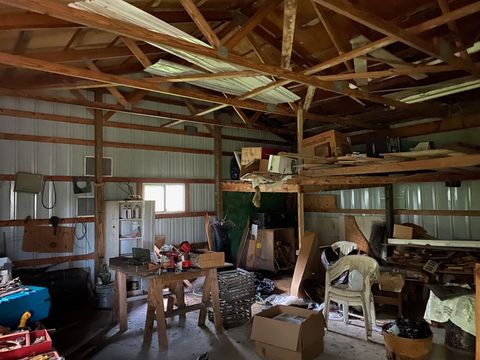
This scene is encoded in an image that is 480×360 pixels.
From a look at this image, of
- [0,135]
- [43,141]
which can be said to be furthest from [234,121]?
[0,135]

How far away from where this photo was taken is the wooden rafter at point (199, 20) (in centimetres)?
280

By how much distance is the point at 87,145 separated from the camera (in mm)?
6137

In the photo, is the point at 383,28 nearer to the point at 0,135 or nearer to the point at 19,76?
the point at 19,76

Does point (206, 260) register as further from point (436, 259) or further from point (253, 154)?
point (436, 259)

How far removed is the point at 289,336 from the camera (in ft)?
11.5

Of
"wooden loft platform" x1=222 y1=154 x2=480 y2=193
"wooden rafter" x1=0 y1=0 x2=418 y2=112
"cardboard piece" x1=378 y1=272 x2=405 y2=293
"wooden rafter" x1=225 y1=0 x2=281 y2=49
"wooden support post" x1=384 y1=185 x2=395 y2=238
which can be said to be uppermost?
"wooden rafter" x1=225 y1=0 x2=281 y2=49

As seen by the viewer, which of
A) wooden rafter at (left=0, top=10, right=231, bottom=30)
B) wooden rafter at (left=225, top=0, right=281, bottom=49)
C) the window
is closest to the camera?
wooden rafter at (left=0, top=10, right=231, bottom=30)

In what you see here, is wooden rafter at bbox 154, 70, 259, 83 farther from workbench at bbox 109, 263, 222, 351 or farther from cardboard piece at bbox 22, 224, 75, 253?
cardboard piece at bbox 22, 224, 75, 253

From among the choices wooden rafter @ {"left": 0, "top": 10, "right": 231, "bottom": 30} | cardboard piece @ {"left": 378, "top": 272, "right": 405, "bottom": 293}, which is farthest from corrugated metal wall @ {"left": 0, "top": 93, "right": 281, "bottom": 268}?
cardboard piece @ {"left": 378, "top": 272, "right": 405, "bottom": 293}

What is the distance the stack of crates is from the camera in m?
4.63

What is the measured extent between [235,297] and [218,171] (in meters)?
3.57

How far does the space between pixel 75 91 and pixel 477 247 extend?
6953 millimetres

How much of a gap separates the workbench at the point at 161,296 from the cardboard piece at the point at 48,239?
175 centimetres

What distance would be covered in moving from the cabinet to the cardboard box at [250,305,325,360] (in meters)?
3.07
